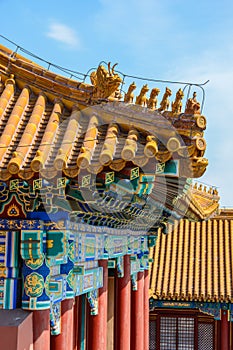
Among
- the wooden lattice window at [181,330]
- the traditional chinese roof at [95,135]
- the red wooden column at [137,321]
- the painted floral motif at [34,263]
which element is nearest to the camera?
the traditional chinese roof at [95,135]

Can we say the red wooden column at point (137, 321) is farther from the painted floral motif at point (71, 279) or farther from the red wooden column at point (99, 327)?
the painted floral motif at point (71, 279)

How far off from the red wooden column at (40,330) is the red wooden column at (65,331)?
A: 0.64 meters

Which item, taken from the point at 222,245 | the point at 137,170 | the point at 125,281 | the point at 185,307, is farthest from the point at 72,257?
the point at 222,245

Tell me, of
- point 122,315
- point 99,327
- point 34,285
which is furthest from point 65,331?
point 122,315

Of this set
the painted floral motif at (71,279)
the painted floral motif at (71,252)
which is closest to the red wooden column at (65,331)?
the painted floral motif at (71,279)

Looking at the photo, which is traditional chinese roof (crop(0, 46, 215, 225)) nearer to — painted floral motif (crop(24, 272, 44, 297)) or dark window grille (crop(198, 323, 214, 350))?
painted floral motif (crop(24, 272, 44, 297))

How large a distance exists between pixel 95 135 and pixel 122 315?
4919 millimetres

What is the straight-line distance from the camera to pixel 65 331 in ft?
20.0

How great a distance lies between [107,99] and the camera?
525 cm

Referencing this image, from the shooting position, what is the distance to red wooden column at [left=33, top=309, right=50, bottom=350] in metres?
5.30

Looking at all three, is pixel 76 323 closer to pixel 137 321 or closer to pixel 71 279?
pixel 71 279

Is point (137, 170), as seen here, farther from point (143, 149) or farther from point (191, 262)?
point (191, 262)

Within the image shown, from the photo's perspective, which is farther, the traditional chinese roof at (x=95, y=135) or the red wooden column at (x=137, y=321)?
the red wooden column at (x=137, y=321)

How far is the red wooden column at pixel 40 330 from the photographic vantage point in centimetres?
530
